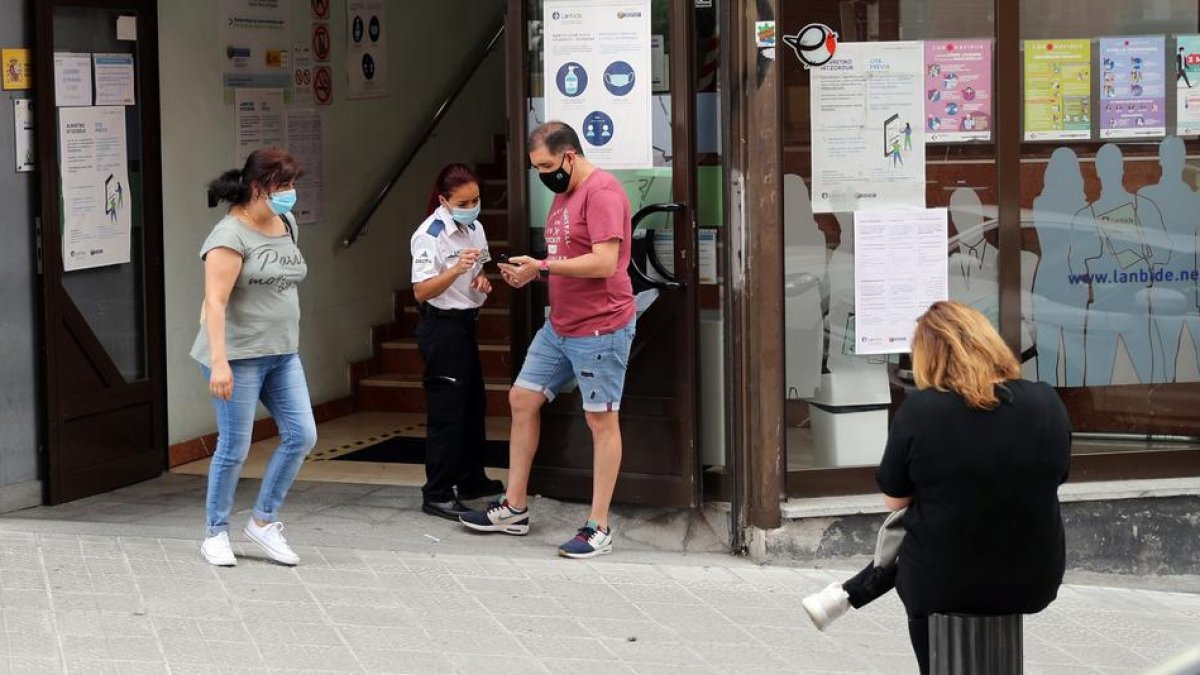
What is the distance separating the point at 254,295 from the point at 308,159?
3449 mm

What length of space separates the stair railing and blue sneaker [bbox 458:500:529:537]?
11.1 ft

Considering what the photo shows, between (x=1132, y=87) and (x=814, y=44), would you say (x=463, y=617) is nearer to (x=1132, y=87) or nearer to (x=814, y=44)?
(x=814, y=44)

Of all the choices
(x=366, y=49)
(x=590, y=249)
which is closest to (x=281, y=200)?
(x=590, y=249)

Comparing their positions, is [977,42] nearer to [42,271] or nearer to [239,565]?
[239,565]

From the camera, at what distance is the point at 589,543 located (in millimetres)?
7391

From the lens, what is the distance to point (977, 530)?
14.7ft

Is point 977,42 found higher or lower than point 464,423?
higher

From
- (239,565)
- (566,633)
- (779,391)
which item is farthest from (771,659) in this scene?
(239,565)

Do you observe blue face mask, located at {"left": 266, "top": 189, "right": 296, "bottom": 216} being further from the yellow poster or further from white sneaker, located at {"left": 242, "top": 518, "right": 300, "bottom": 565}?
the yellow poster

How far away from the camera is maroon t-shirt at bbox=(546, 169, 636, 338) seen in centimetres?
705

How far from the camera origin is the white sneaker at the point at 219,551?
7.16m

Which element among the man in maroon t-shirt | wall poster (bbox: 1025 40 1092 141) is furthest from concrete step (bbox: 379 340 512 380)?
wall poster (bbox: 1025 40 1092 141)

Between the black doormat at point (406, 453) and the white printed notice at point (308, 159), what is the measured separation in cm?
147

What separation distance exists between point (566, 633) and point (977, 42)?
303cm
